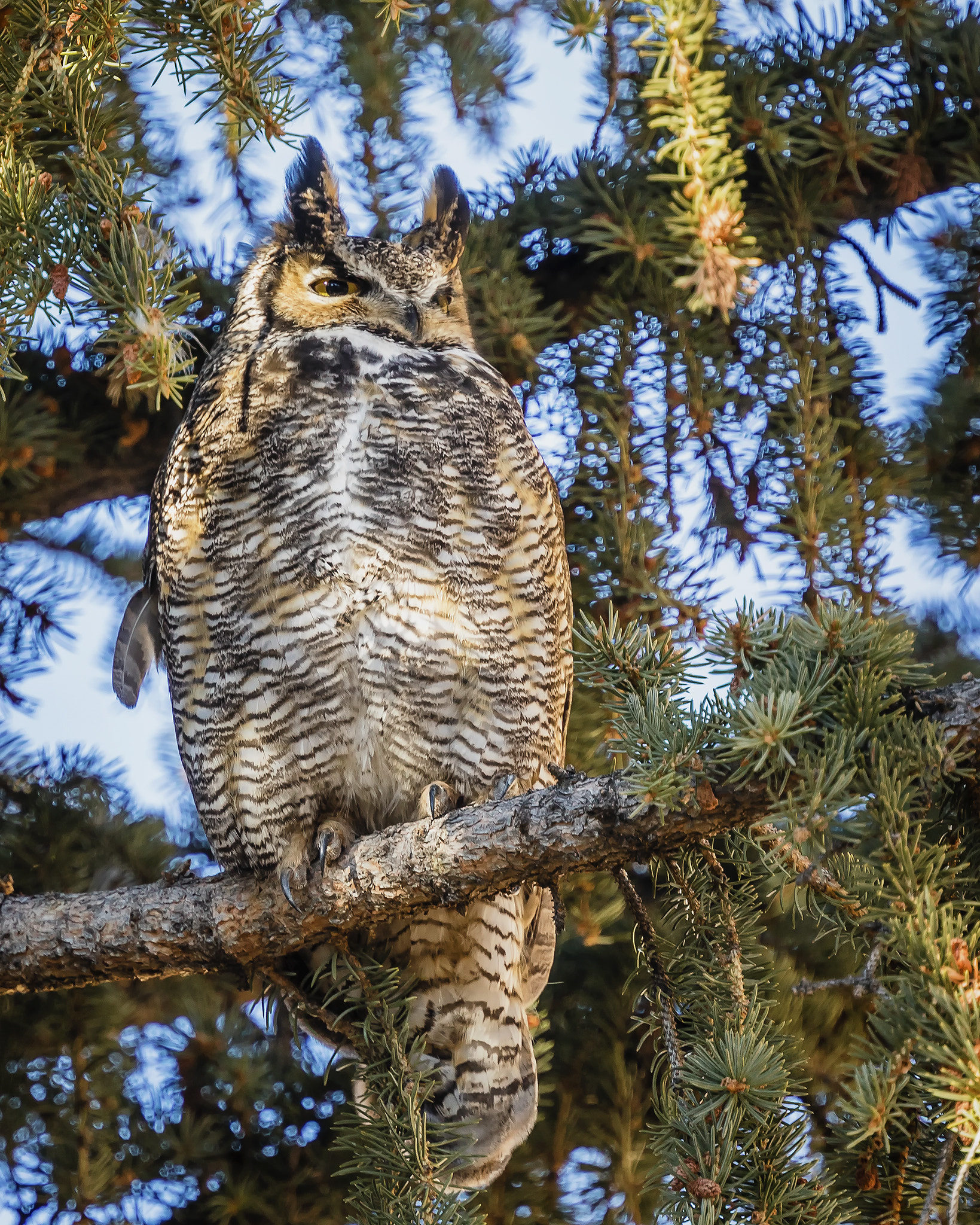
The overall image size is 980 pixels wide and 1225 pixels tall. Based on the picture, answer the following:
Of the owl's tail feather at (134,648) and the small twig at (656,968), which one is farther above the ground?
the owl's tail feather at (134,648)

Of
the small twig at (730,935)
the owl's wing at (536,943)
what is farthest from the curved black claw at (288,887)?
the small twig at (730,935)

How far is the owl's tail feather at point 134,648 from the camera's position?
6.90 feet

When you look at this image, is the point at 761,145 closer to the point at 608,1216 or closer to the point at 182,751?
the point at 182,751

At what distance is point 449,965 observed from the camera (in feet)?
6.57

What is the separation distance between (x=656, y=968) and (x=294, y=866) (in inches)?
25.1

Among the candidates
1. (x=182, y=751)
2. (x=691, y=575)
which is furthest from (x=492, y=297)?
(x=182, y=751)

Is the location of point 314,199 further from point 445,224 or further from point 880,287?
point 880,287

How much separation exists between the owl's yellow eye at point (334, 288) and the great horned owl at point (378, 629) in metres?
0.15

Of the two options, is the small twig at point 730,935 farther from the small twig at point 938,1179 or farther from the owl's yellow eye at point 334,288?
the owl's yellow eye at point 334,288

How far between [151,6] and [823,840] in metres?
1.27

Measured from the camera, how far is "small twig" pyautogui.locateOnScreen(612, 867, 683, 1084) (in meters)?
1.33

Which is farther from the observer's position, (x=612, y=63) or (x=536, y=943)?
(x=536, y=943)

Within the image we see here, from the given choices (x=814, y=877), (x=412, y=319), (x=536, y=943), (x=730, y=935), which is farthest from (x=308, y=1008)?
(x=412, y=319)

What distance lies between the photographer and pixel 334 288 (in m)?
2.19
